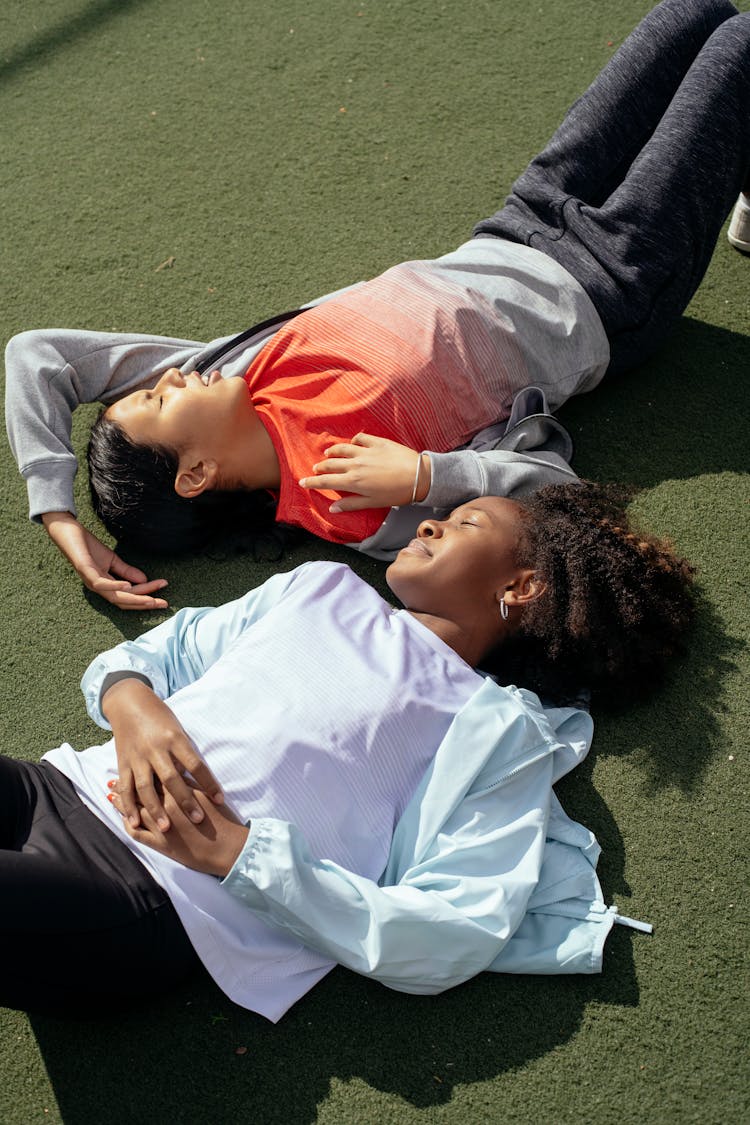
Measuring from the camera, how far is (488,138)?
357 cm

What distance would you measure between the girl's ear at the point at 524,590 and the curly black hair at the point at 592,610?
0.01 m

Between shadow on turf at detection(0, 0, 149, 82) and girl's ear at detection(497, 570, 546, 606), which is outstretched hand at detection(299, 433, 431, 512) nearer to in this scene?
girl's ear at detection(497, 570, 546, 606)

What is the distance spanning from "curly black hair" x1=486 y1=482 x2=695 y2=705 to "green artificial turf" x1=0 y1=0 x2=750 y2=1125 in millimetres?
124

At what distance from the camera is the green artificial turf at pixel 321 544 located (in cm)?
A: 198

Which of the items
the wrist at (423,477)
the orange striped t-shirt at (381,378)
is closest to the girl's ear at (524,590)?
the wrist at (423,477)

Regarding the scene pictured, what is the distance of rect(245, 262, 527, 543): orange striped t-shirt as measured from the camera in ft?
8.60

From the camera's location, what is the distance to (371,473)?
8.20ft

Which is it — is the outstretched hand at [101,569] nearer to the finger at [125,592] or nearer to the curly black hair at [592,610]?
the finger at [125,592]

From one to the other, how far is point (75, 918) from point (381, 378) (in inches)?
56.7

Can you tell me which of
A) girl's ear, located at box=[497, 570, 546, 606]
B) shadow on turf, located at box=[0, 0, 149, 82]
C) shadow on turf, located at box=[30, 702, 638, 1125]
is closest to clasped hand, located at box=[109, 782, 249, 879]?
shadow on turf, located at box=[30, 702, 638, 1125]

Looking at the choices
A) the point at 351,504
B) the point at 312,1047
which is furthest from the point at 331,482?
the point at 312,1047

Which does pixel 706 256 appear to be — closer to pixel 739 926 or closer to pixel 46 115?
pixel 739 926

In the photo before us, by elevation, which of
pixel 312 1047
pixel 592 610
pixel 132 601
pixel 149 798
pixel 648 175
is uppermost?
pixel 648 175

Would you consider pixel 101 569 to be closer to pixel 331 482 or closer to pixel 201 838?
pixel 331 482
